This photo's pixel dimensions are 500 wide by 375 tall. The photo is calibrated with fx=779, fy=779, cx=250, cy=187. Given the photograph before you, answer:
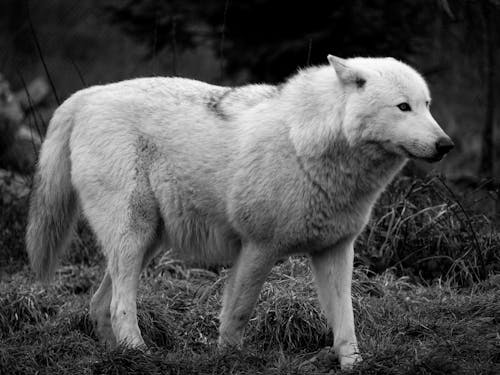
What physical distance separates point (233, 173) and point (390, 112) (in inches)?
40.0

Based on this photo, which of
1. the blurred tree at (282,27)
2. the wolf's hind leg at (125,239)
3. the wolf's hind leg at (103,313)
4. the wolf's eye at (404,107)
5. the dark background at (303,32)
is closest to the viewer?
the wolf's eye at (404,107)

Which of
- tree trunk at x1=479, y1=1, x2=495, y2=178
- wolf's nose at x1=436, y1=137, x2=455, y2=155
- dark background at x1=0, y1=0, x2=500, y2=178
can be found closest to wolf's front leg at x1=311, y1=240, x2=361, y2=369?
wolf's nose at x1=436, y1=137, x2=455, y2=155

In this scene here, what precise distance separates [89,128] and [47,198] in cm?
59

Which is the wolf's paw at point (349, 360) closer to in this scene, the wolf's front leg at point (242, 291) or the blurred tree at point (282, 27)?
the wolf's front leg at point (242, 291)

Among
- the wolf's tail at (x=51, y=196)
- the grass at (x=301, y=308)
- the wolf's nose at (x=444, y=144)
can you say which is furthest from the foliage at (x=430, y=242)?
the wolf's tail at (x=51, y=196)

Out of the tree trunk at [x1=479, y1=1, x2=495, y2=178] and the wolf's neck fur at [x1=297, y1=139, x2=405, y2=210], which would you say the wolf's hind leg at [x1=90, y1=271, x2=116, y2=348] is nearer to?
the wolf's neck fur at [x1=297, y1=139, x2=405, y2=210]

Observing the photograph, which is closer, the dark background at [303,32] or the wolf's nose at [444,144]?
the wolf's nose at [444,144]

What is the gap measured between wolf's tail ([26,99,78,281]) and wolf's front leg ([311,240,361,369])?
5.74 feet

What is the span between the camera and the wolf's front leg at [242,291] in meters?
4.59

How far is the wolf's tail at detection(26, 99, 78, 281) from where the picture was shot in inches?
205

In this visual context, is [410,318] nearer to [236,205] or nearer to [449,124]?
[236,205]

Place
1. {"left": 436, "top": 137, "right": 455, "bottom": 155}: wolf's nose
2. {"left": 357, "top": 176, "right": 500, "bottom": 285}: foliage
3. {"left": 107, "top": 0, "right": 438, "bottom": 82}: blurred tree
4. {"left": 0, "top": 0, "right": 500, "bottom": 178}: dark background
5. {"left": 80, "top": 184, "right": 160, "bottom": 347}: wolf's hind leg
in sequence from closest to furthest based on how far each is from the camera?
1. {"left": 436, "top": 137, "right": 455, "bottom": 155}: wolf's nose
2. {"left": 80, "top": 184, "right": 160, "bottom": 347}: wolf's hind leg
3. {"left": 357, "top": 176, "right": 500, "bottom": 285}: foliage
4. {"left": 0, "top": 0, "right": 500, "bottom": 178}: dark background
5. {"left": 107, "top": 0, "right": 438, "bottom": 82}: blurred tree

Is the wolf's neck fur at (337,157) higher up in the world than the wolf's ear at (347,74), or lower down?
lower down

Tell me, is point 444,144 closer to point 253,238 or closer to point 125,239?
point 253,238
